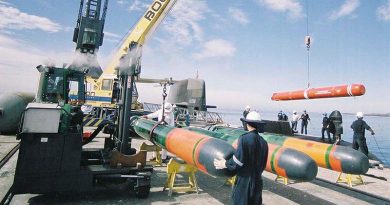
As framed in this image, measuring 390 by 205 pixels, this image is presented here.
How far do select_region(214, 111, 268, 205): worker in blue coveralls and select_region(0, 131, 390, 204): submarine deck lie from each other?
2.23 m

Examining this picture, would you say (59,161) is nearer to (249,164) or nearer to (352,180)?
(249,164)

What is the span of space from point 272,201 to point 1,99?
14674 mm

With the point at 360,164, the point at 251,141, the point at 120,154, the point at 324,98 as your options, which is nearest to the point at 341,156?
the point at 360,164

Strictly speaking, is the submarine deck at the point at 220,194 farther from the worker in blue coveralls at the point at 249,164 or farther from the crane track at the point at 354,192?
the worker in blue coveralls at the point at 249,164

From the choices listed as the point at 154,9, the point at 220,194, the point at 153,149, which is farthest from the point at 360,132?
the point at 154,9

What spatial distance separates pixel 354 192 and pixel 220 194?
3.73 metres

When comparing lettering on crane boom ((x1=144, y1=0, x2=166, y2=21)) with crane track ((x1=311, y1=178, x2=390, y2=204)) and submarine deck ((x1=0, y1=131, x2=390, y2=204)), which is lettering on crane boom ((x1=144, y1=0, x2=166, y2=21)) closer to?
submarine deck ((x1=0, y1=131, x2=390, y2=204))

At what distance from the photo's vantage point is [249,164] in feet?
13.9

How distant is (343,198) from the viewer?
6.95m

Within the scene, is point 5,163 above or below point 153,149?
below

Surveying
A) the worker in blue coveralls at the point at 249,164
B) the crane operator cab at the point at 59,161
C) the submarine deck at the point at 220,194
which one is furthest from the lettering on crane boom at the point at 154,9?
the worker in blue coveralls at the point at 249,164

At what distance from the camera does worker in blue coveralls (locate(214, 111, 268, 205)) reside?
418 centimetres

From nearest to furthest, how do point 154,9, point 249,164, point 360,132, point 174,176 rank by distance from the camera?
point 249,164
point 174,176
point 360,132
point 154,9

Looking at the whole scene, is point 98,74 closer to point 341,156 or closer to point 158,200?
point 158,200
